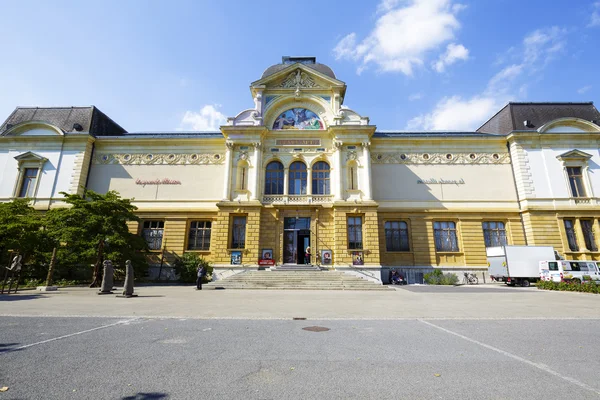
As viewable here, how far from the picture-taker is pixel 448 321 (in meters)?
8.62

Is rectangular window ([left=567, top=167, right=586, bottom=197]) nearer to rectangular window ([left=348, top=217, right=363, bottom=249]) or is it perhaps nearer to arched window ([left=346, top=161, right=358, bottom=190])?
arched window ([left=346, top=161, right=358, bottom=190])

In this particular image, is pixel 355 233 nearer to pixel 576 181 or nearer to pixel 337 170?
pixel 337 170

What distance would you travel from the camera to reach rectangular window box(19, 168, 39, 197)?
2770 centimetres

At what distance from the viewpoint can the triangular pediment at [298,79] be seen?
28969 millimetres

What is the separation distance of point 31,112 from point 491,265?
156 feet

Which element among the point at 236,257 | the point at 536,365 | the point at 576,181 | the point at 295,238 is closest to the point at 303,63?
the point at 295,238

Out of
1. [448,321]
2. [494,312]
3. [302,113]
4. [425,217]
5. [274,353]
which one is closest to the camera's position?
[274,353]

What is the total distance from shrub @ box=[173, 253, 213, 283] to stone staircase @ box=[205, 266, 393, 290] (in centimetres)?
361

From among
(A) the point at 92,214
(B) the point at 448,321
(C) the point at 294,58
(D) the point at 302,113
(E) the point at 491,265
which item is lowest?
(B) the point at 448,321

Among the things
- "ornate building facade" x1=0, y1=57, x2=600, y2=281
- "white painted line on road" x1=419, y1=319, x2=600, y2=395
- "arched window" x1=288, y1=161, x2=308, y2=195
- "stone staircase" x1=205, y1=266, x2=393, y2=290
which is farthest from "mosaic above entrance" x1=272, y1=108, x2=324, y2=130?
"white painted line on road" x1=419, y1=319, x2=600, y2=395

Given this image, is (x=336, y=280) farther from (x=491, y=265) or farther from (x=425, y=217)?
(x=491, y=265)

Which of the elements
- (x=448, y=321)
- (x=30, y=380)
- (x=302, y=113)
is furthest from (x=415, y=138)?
(x=30, y=380)

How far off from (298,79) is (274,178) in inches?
412

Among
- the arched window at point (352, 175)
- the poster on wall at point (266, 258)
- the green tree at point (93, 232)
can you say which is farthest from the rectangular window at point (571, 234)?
the green tree at point (93, 232)
